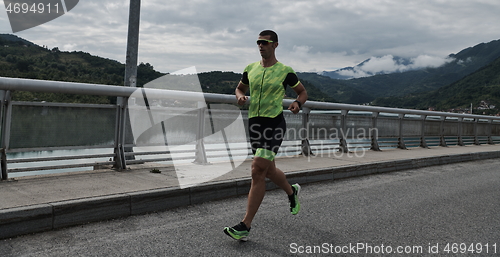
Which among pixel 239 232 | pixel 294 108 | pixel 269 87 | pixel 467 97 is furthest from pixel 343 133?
pixel 467 97

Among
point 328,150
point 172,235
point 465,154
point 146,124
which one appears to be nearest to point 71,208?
point 172,235

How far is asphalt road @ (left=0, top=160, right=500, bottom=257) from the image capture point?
3615 mm

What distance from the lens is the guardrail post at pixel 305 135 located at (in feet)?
33.0

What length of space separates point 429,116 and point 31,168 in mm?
13333

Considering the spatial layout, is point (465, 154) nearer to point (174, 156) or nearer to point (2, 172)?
point (174, 156)

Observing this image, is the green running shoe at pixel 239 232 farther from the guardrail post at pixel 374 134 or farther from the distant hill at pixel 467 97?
the distant hill at pixel 467 97

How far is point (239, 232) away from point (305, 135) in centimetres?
650

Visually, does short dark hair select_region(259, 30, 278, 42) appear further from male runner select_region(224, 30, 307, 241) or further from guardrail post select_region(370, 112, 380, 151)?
guardrail post select_region(370, 112, 380, 151)

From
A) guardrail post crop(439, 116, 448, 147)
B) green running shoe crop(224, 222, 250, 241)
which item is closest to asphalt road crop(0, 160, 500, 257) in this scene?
green running shoe crop(224, 222, 250, 241)

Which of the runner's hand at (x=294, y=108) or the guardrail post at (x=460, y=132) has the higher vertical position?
the runner's hand at (x=294, y=108)

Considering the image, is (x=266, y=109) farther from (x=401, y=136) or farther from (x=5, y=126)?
(x=401, y=136)

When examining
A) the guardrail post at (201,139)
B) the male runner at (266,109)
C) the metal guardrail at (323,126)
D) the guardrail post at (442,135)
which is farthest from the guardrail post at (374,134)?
the male runner at (266,109)

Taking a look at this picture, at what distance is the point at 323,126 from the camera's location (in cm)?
1059

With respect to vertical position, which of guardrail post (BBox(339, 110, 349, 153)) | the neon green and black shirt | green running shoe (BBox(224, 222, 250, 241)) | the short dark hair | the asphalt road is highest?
the short dark hair
